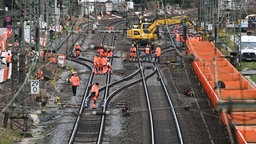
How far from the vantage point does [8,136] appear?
1903 centimetres

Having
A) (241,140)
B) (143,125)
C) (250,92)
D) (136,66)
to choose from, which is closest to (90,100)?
(143,125)

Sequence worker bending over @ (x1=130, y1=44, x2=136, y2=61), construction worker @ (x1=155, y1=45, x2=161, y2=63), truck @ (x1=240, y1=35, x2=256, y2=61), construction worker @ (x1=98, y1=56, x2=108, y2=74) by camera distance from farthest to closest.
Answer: truck @ (x1=240, y1=35, x2=256, y2=61) → worker bending over @ (x1=130, y1=44, x2=136, y2=61) → construction worker @ (x1=155, y1=45, x2=161, y2=63) → construction worker @ (x1=98, y1=56, x2=108, y2=74)

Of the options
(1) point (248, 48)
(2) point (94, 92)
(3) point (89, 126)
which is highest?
(1) point (248, 48)

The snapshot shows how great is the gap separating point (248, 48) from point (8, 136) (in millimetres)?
26759

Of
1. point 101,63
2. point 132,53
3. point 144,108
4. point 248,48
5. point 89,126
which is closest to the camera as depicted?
point 89,126

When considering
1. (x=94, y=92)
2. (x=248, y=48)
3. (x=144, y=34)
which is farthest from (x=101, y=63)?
(x=144, y=34)

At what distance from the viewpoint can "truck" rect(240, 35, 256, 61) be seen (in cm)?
4147

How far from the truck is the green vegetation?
24.5 m

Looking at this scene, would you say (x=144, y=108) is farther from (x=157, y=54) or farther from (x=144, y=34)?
(x=144, y=34)

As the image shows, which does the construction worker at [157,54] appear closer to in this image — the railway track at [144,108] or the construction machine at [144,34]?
the railway track at [144,108]

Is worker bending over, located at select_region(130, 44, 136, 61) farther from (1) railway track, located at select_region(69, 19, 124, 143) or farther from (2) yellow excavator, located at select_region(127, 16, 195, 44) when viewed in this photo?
(1) railway track, located at select_region(69, 19, 124, 143)

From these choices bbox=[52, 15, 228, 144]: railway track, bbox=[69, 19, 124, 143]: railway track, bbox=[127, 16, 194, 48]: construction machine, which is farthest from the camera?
bbox=[127, 16, 194, 48]: construction machine

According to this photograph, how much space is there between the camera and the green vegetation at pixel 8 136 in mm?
18373

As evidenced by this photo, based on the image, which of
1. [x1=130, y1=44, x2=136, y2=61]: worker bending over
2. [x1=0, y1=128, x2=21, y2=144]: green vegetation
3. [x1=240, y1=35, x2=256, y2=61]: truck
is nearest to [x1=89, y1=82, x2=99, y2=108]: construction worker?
[x1=0, y1=128, x2=21, y2=144]: green vegetation
